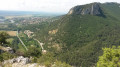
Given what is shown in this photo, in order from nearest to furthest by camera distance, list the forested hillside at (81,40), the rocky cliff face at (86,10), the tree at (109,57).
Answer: the tree at (109,57)
the forested hillside at (81,40)
the rocky cliff face at (86,10)

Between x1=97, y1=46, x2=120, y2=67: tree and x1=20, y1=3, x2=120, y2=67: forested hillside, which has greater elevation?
x1=97, y1=46, x2=120, y2=67: tree

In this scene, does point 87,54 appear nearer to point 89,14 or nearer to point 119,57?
point 119,57

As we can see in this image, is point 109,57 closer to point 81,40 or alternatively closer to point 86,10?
point 81,40

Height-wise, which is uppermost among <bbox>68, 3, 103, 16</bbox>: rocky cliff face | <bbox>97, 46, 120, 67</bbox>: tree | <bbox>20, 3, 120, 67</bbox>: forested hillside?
<bbox>68, 3, 103, 16</bbox>: rocky cliff face

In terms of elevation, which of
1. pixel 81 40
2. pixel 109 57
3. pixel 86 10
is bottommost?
pixel 81 40

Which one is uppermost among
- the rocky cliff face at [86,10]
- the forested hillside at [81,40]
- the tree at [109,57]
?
the rocky cliff face at [86,10]

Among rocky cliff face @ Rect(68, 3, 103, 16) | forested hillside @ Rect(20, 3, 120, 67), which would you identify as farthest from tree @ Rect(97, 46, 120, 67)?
rocky cliff face @ Rect(68, 3, 103, 16)

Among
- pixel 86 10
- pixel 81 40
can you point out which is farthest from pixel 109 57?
pixel 86 10

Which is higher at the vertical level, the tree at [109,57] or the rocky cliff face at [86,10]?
the rocky cliff face at [86,10]

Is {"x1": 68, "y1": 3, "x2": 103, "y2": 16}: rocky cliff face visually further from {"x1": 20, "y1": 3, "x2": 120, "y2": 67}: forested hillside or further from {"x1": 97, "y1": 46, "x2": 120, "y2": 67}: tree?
{"x1": 97, "y1": 46, "x2": 120, "y2": 67}: tree

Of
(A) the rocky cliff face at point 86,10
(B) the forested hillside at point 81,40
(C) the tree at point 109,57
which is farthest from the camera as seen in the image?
(A) the rocky cliff face at point 86,10

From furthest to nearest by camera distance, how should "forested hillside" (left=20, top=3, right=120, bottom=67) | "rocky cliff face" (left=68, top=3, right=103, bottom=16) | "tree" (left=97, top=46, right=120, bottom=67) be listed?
"rocky cliff face" (left=68, top=3, right=103, bottom=16)
"forested hillside" (left=20, top=3, right=120, bottom=67)
"tree" (left=97, top=46, right=120, bottom=67)

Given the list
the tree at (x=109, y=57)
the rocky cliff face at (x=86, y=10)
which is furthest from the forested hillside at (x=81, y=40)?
the tree at (x=109, y=57)

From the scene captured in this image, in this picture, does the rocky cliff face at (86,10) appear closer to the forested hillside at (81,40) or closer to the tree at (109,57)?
the forested hillside at (81,40)
